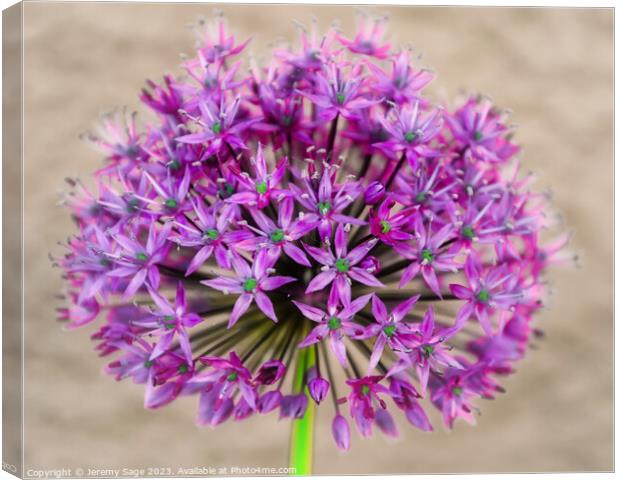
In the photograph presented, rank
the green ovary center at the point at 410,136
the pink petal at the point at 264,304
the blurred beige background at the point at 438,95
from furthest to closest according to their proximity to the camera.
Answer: the blurred beige background at the point at 438,95 → the green ovary center at the point at 410,136 → the pink petal at the point at 264,304

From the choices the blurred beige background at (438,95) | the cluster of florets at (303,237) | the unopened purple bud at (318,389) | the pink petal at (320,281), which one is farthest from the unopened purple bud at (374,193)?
the blurred beige background at (438,95)

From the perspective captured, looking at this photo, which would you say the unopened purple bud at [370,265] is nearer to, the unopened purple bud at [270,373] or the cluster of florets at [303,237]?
the cluster of florets at [303,237]

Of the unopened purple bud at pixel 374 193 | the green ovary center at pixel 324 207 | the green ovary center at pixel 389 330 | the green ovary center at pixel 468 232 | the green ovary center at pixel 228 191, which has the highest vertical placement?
the green ovary center at pixel 228 191

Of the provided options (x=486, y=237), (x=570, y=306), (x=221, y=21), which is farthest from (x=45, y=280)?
(x=570, y=306)

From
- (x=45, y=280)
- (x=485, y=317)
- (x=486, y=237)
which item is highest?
(x=45, y=280)

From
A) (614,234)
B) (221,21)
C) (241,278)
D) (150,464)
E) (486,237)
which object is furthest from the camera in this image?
(614,234)

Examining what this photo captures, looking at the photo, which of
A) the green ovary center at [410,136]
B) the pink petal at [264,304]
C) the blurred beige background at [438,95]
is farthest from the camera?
the blurred beige background at [438,95]

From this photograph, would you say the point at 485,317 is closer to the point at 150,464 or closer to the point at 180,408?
the point at 150,464
